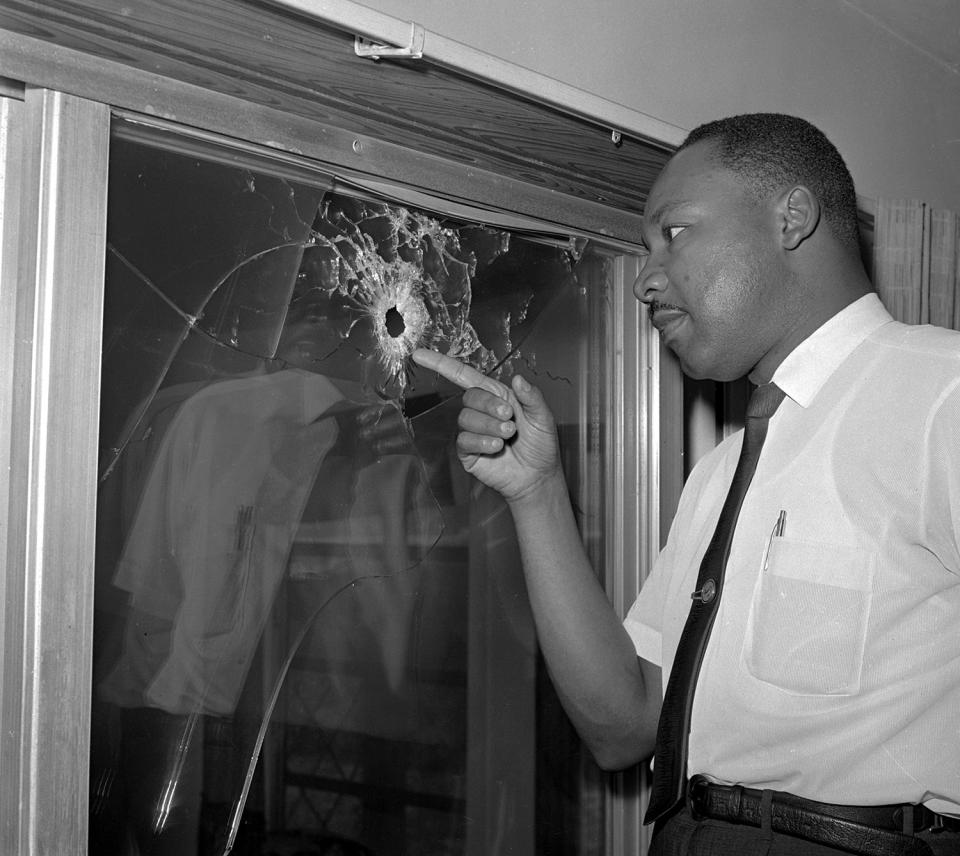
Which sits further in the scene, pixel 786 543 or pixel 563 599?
pixel 563 599

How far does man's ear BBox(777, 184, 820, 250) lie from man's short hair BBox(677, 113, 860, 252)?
2 centimetres

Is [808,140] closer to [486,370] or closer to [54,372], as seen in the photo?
[486,370]

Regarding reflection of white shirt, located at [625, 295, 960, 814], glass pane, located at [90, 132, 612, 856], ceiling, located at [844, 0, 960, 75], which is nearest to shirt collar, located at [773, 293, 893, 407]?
reflection of white shirt, located at [625, 295, 960, 814]

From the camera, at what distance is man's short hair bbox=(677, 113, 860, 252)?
1.41 meters

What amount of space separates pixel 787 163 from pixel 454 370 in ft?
1.76

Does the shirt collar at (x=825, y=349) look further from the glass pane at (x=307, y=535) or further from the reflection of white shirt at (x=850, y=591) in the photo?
the glass pane at (x=307, y=535)

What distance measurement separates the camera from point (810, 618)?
1.27 metres

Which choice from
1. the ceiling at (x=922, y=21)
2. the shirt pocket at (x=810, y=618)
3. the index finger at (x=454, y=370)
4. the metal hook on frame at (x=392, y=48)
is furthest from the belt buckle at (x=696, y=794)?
the ceiling at (x=922, y=21)

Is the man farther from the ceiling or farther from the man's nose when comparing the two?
the ceiling

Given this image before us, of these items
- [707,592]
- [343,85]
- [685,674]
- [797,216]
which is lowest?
[685,674]

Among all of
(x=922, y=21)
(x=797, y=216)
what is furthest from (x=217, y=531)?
(x=922, y=21)

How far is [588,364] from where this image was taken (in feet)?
6.05

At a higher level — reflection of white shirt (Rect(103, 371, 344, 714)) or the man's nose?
the man's nose

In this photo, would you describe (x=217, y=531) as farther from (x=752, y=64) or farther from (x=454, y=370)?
(x=752, y=64)
